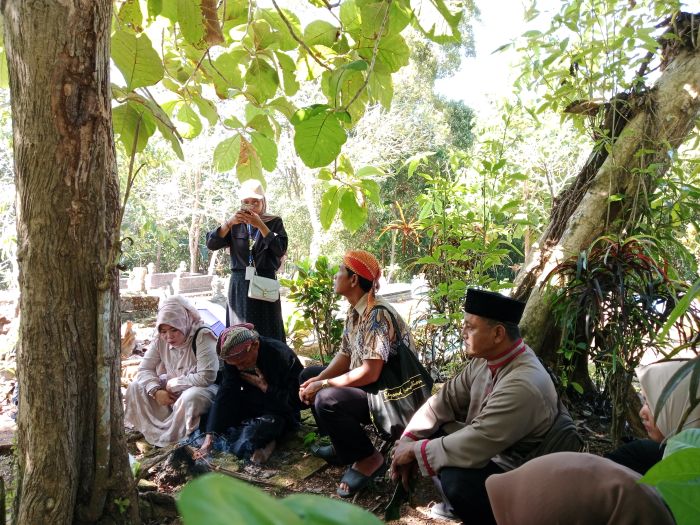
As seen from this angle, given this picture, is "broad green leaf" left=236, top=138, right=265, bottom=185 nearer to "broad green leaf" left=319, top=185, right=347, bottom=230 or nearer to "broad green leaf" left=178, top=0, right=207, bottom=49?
"broad green leaf" left=319, top=185, right=347, bottom=230

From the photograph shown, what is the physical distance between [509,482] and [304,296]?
3207 millimetres

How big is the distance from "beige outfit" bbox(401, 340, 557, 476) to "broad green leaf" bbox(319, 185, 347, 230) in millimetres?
924

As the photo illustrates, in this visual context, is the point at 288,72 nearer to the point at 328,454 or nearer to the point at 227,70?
the point at 227,70

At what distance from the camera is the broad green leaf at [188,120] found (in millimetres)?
2285

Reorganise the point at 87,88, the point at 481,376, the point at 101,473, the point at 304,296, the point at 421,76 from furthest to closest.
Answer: the point at 421,76 → the point at 304,296 → the point at 481,376 → the point at 101,473 → the point at 87,88

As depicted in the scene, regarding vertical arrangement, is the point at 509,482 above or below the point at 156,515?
above

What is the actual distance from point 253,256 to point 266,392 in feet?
3.61

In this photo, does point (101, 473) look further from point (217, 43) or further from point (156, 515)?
point (217, 43)

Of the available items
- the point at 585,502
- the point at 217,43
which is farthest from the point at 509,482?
the point at 217,43

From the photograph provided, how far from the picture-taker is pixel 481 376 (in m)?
2.40

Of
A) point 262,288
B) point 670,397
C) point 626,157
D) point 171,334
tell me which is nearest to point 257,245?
point 262,288

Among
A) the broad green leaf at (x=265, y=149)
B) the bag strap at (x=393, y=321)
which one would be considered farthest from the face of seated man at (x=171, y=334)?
the broad green leaf at (x=265, y=149)

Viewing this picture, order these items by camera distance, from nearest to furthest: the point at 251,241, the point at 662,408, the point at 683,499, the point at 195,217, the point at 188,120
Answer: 1. the point at 683,499
2. the point at 662,408
3. the point at 188,120
4. the point at 251,241
5. the point at 195,217

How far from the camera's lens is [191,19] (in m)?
1.74
